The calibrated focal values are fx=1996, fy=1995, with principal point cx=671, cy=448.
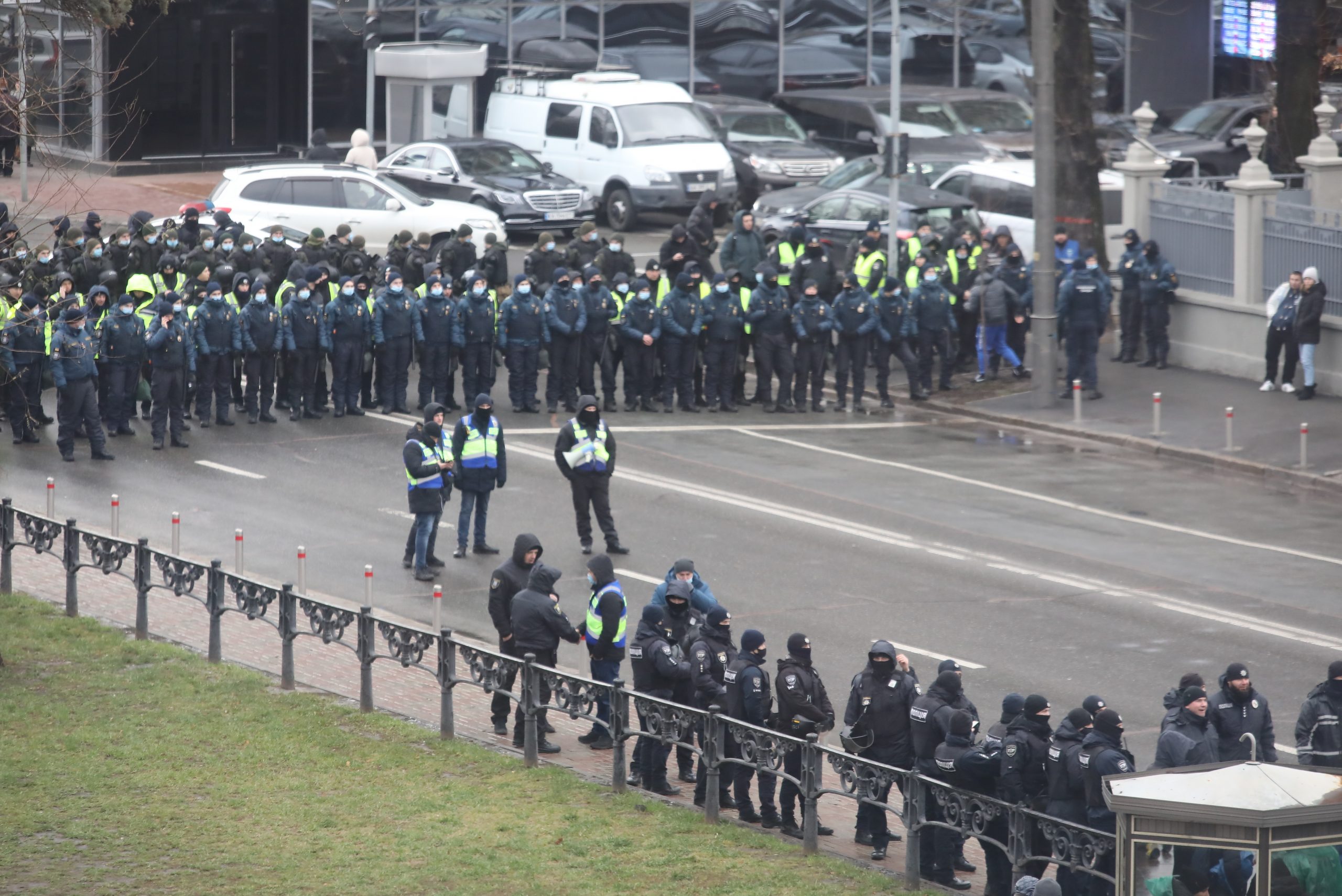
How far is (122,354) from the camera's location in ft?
71.4

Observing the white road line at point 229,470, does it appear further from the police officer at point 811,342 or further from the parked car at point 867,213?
the parked car at point 867,213

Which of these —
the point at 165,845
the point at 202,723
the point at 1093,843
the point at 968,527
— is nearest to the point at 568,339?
the point at 968,527

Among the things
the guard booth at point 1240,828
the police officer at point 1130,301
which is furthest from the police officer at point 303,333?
the guard booth at point 1240,828

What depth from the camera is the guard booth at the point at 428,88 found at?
124 feet

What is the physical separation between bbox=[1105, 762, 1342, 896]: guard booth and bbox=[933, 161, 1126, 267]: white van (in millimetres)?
20887

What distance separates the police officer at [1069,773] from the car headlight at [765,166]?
26635 millimetres

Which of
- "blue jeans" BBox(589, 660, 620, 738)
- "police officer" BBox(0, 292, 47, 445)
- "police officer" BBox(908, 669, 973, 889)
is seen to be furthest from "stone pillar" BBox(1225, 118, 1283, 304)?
"police officer" BBox(908, 669, 973, 889)

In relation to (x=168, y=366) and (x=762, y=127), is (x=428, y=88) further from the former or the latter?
(x=168, y=366)

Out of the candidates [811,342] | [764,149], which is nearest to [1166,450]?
[811,342]

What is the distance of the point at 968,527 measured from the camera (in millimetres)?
19750

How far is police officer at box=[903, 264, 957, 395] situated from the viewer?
2494 cm

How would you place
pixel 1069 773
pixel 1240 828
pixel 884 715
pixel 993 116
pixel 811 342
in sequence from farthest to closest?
pixel 993 116 < pixel 811 342 < pixel 884 715 < pixel 1069 773 < pixel 1240 828

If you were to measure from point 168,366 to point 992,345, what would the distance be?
35.6 feet

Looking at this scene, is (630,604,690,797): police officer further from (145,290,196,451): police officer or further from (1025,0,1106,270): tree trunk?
(1025,0,1106,270): tree trunk
